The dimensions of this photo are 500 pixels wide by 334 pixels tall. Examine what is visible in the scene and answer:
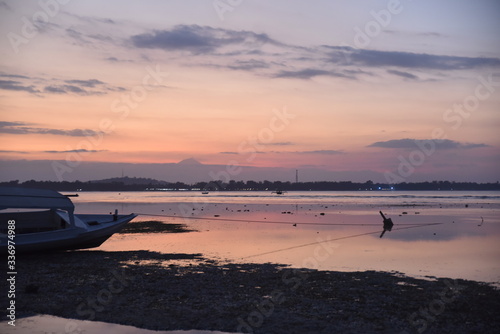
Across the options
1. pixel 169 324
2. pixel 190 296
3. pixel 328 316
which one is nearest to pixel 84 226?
pixel 190 296

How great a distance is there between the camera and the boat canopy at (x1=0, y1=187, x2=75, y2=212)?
73.6 ft

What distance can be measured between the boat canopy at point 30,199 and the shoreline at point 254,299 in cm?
324

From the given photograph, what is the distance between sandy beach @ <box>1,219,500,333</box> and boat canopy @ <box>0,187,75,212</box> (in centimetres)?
348

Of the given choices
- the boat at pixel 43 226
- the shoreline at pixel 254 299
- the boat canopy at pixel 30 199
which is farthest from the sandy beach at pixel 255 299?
the boat canopy at pixel 30 199

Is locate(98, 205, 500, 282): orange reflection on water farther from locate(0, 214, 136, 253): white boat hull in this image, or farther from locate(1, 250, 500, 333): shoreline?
locate(1, 250, 500, 333): shoreline

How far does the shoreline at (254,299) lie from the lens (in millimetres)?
12008

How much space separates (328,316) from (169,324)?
4.03 meters

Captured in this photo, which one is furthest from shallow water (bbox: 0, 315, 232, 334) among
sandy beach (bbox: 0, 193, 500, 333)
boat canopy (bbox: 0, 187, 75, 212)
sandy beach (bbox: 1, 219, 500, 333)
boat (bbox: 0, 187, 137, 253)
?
boat canopy (bbox: 0, 187, 75, 212)

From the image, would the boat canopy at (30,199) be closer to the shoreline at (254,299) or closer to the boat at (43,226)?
the boat at (43,226)

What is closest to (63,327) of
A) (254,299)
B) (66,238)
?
(254,299)

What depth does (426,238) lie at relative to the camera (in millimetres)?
36031

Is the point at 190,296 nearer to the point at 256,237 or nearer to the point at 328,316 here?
the point at 328,316

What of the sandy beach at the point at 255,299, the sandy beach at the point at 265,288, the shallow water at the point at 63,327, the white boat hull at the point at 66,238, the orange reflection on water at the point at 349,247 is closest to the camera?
the shallow water at the point at 63,327

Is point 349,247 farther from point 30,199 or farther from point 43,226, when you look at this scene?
point 30,199
